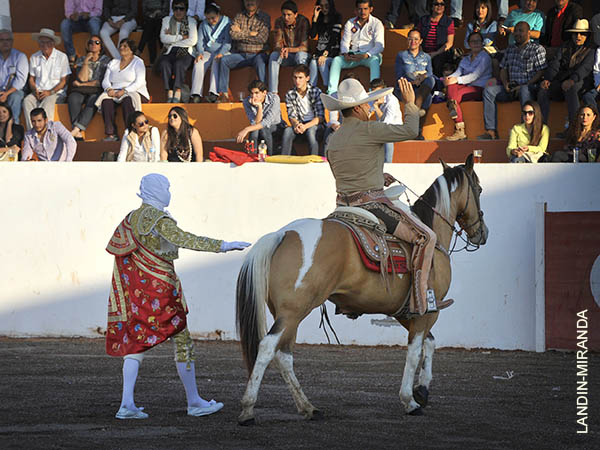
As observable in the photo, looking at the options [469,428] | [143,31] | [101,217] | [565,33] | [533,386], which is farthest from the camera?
[143,31]

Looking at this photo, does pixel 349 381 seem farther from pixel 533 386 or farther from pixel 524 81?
pixel 524 81

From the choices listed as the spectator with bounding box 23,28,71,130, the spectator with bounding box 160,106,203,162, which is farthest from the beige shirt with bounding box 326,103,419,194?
the spectator with bounding box 23,28,71,130

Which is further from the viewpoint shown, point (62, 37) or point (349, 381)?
point (62, 37)

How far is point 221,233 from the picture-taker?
470 inches

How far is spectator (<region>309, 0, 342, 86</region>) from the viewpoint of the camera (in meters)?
15.2

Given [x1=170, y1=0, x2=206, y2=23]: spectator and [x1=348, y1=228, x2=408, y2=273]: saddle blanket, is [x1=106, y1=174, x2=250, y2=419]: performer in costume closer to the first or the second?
[x1=348, y1=228, x2=408, y2=273]: saddle blanket

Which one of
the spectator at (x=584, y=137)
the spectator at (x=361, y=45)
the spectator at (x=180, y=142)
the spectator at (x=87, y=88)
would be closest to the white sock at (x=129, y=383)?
the spectator at (x=180, y=142)

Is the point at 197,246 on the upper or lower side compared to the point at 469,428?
upper

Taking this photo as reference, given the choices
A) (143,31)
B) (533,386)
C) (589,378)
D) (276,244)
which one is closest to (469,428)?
(276,244)

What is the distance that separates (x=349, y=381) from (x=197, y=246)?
2.74m

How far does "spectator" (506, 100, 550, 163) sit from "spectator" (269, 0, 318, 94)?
3671mm

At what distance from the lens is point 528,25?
47.2 ft

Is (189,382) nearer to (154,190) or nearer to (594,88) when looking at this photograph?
(154,190)

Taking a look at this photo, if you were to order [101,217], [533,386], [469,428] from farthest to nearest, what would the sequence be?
[101,217], [533,386], [469,428]
